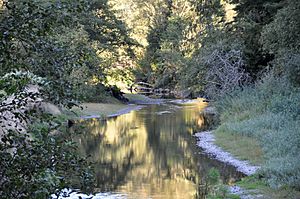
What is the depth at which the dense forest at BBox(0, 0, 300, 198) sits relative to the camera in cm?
333

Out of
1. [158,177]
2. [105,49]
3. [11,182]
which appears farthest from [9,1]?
[105,49]

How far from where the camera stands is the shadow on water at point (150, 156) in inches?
545

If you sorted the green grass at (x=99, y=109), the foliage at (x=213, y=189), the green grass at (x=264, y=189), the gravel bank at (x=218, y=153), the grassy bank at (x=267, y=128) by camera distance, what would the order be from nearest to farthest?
the green grass at (x=264, y=189) → the foliage at (x=213, y=189) → the grassy bank at (x=267, y=128) → the gravel bank at (x=218, y=153) → the green grass at (x=99, y=109)

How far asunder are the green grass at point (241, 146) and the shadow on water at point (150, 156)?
1095mm

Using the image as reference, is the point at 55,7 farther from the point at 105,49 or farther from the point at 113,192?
the point at 105,49

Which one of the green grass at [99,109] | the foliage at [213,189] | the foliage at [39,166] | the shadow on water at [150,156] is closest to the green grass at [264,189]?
the foliage at [213,189]

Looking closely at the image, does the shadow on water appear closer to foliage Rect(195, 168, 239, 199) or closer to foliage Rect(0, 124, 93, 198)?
foliage Rect(195, 168, 239, 199)

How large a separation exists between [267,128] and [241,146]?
4.96 feet

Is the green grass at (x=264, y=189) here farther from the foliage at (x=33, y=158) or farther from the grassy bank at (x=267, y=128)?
the foliage at (x=33, y=158)

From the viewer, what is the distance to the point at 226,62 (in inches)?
1104

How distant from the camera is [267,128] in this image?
65.0 feet

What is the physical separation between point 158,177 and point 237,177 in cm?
244

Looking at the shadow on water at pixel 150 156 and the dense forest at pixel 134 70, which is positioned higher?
the dense forest at pixel 134 70

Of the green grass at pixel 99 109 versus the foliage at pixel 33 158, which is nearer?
the foliage at pixel 33 158
